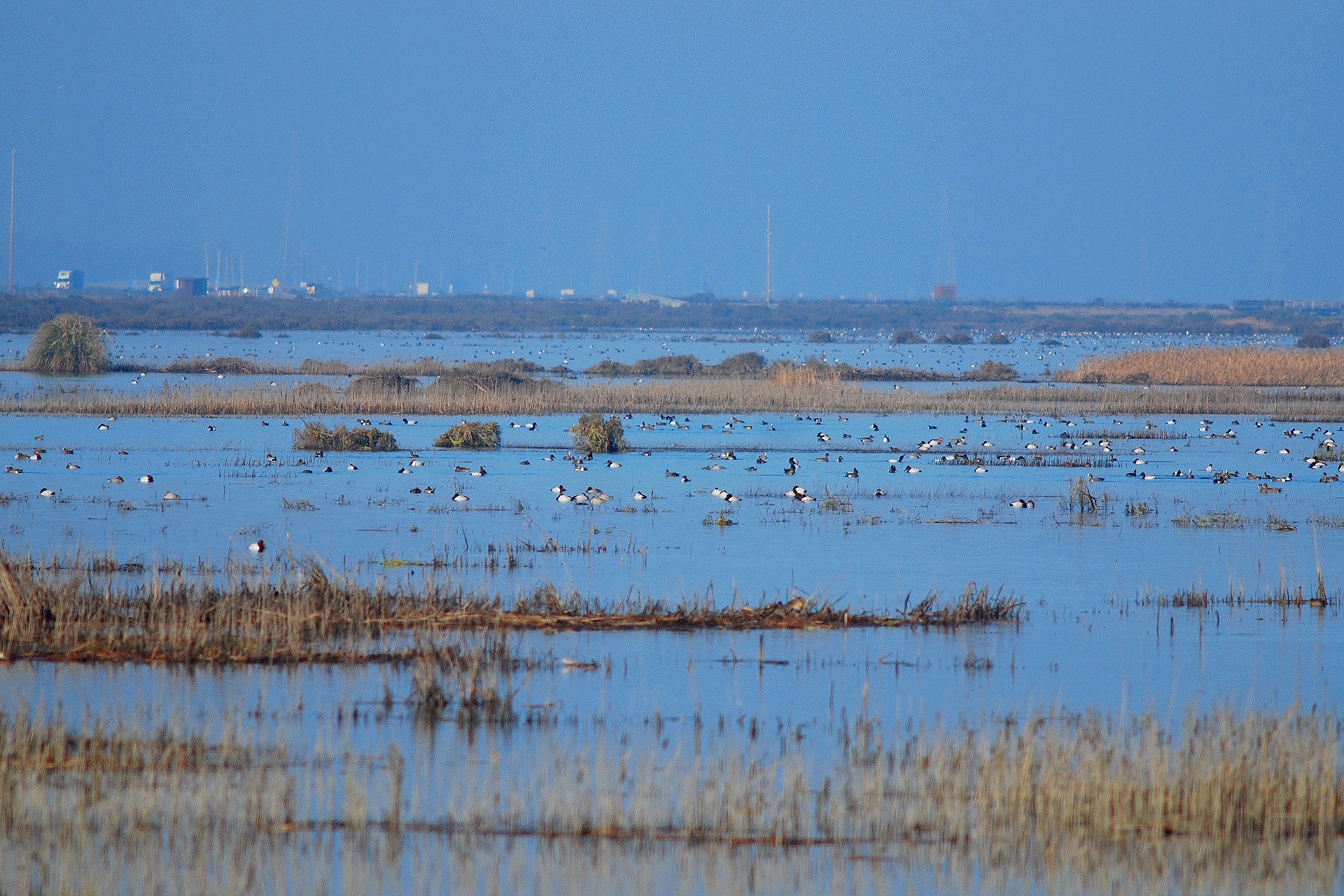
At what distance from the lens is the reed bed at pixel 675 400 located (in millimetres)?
36031

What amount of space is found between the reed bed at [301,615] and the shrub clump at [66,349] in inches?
1527

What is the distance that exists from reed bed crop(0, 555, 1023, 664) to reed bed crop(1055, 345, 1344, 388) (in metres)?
40.1

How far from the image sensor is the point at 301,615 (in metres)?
11.5

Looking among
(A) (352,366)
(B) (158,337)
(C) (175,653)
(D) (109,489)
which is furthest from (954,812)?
(B) (158,337)

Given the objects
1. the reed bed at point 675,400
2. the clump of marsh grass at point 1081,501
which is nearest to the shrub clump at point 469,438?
the reed bed at point 675,400

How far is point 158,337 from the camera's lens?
86688 mm

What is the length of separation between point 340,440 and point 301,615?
17.9 metres

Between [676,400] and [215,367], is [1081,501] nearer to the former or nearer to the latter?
[676,400]

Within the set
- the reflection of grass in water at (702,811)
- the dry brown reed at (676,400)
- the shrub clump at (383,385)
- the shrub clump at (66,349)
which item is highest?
the shrub clump at (66,349)

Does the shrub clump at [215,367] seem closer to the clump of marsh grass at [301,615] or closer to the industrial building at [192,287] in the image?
the clump of marsh grass at [301,615]

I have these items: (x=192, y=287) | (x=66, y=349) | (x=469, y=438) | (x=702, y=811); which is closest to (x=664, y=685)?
(x=702, y=811)

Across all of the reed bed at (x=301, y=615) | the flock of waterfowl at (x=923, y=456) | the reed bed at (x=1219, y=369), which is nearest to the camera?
the reed bed at (x=301, y=615)

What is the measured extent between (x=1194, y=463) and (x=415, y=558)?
57.6 feet

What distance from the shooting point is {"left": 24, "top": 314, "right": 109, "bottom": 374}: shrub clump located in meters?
49.7
